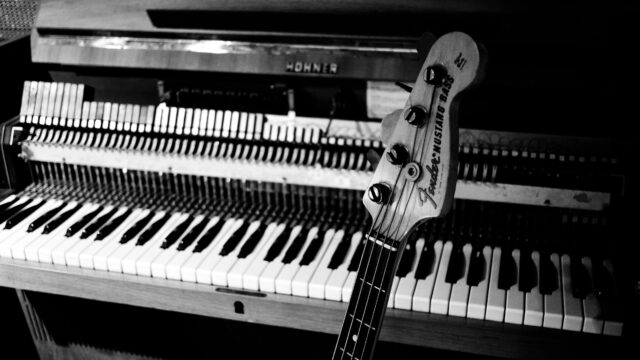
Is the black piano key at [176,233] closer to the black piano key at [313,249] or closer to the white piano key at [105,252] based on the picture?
the white piano key at [105,252]

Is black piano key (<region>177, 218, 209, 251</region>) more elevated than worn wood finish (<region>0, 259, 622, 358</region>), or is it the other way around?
black piano key (<region>177, 218, 209, 251</region>)

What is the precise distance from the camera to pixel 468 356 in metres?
2.21

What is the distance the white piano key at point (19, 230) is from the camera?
2.00m

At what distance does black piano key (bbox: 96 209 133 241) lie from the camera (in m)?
2.00

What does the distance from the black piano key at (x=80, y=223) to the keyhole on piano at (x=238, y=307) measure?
624 mm

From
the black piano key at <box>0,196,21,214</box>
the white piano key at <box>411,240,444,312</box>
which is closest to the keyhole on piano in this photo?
the white piano key at <box>411,240,444,312</box>

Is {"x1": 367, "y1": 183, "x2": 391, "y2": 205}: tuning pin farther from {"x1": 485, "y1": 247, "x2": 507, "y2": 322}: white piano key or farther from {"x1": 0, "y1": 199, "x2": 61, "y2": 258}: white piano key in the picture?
{"x1": 0, "y1": 199, "x2": 61, "y2": 258}: white piano key

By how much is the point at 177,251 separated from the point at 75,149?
1.85ft

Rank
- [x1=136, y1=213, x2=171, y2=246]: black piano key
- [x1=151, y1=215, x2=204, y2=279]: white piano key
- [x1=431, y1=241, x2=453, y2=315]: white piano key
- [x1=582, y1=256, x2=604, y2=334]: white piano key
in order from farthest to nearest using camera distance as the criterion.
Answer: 1. [x1=136, y1=213, x2=171, y2=246]: black piano key
2. [x1=151, y1=215, x2=204, y2=279]: white piano key
3. [x1=431, y1=241, x2=453, y2=315]: white piano key
4. [x1=582, y1=256, x2=604, y2=334]: white piano key

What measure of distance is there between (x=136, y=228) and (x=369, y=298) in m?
0.91

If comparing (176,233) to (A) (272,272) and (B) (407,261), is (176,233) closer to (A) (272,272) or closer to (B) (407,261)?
(A) (272,272)

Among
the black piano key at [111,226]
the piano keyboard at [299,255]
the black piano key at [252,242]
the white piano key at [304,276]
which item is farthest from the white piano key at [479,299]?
the black piano key at [111,226]

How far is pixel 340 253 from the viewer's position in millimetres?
1835

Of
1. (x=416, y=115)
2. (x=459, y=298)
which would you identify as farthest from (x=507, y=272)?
(x=416, y=115)
